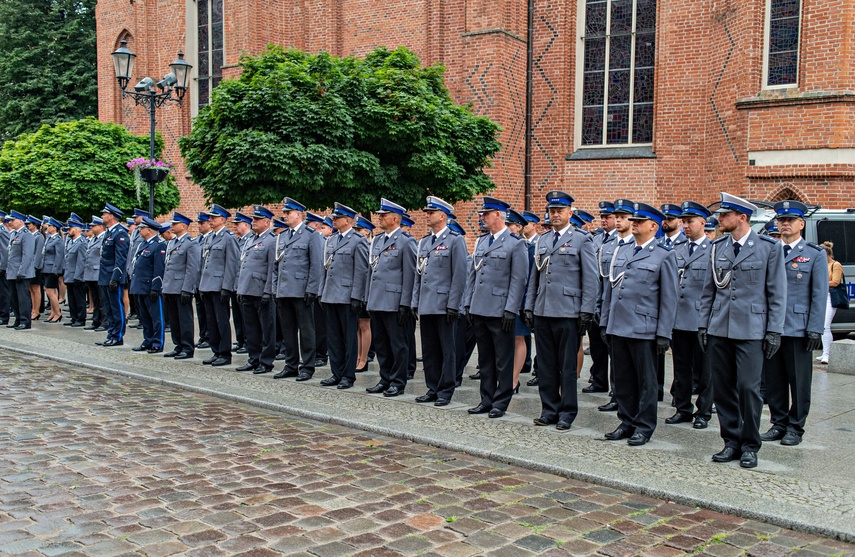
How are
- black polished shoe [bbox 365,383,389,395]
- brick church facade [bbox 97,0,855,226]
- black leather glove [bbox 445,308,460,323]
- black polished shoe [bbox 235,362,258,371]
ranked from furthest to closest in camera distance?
brick church facade [bbox 97,0,855,226]
black polished shoe [bbox 235,362,258,371]
black polished shoe [bbox 365,383,389,395]
black leather glove [bbox 445,308,460,323]

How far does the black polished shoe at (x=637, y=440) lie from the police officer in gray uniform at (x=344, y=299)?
3880 millimetres

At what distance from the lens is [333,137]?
13.8m

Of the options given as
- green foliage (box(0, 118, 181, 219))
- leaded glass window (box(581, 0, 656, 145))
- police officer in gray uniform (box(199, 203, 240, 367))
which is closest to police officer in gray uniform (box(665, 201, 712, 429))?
police officer in gray uniform (box(199, 203, 240, 367))

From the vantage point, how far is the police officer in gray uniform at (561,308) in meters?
7.72

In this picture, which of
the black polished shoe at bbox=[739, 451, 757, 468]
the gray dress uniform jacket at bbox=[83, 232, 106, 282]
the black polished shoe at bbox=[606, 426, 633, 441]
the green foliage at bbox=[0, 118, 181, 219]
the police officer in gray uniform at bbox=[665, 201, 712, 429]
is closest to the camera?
the black polished shoe at bbox=[739, 451, 757, 468]

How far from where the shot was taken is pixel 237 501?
5449 millimetres

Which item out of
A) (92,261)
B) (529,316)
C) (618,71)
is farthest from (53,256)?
(618,71)

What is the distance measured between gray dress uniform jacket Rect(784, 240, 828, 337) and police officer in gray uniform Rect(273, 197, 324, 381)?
5.52 meters

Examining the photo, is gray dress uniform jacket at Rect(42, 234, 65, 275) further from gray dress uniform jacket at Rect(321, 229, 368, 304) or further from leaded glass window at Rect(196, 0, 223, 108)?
leaded glass window at Rect(196, 0, 223, 108)

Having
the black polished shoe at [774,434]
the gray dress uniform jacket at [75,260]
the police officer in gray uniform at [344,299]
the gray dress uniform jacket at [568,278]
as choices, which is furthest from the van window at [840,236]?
the gray dress uniform jacket at [75,260]

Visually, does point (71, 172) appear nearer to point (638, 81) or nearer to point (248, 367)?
point (248, 367)

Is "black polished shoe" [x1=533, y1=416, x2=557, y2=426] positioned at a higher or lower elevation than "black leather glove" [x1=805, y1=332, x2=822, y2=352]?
lower

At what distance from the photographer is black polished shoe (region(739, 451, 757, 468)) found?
20.8 ft

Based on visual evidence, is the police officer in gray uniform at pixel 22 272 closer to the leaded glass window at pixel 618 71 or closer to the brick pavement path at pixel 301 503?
the brick pavement path at pixel 301 503
